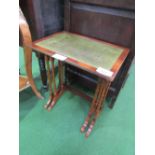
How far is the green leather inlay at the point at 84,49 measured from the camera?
0.84 metres

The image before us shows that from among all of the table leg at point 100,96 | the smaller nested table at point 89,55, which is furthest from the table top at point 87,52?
the table leg at point 100,96

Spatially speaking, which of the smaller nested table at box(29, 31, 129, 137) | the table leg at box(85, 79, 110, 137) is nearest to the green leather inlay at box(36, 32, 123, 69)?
the smaller nested table at box(29, 31, 129, 137)

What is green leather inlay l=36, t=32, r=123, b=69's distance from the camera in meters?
0.84

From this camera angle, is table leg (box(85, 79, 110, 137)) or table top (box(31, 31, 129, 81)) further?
table leg (box(85, 79, 110, 137))

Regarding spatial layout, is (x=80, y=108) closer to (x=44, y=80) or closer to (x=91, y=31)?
(x=44, y=80)

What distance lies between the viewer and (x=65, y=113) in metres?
1.39

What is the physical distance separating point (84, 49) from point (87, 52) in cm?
5

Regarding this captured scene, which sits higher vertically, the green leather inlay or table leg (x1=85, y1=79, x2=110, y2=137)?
the green leather inlay

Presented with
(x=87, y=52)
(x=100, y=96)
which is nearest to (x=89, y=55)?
(x=87, y=52)

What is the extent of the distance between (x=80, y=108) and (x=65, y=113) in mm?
192

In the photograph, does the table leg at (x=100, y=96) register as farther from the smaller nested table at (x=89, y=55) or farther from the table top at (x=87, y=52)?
the table top at (x=87, y=52)

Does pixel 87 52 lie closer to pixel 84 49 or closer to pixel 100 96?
pixel 84 49

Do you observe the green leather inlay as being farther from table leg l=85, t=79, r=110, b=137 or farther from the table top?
table leg l=85, t=79, r=110, b=137

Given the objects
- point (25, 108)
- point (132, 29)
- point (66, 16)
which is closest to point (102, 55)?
point (132, 29)
